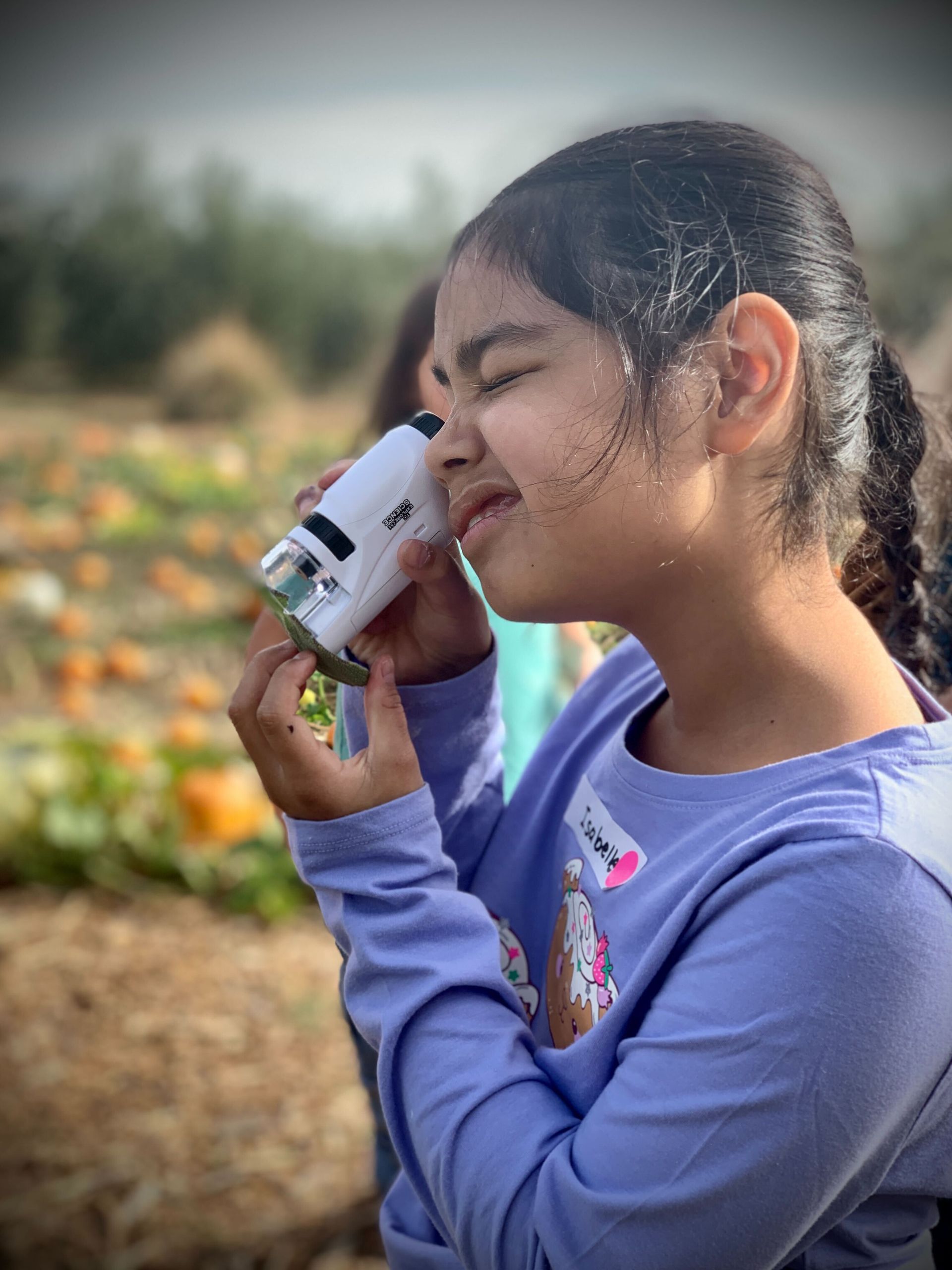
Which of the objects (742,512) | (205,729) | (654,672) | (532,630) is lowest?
(205,729)

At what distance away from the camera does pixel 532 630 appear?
182cm

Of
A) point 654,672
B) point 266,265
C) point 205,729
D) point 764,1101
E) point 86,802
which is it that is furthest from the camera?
point 266,265

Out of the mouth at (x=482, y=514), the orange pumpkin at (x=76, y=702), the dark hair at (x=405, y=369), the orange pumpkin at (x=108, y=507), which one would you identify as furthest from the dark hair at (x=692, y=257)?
the orange pumpkin at (x=108, y=507)

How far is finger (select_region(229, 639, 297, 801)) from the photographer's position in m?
1.07

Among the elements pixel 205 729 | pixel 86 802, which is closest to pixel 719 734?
pixel 86 802

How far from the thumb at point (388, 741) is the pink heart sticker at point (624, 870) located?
0.70ft

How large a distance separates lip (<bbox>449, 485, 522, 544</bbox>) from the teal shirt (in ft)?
2.18

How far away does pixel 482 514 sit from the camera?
1.03 metres

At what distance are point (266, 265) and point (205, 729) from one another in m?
13.5

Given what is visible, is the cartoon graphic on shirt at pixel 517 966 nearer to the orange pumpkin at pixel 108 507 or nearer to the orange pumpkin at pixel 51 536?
the orange pumpkin at pixel 51 536

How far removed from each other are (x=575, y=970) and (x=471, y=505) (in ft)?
1.57

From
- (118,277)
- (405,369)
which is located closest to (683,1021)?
(405,369)

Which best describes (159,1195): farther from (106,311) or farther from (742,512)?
(106,311)

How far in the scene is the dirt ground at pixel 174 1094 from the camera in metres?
2.23
